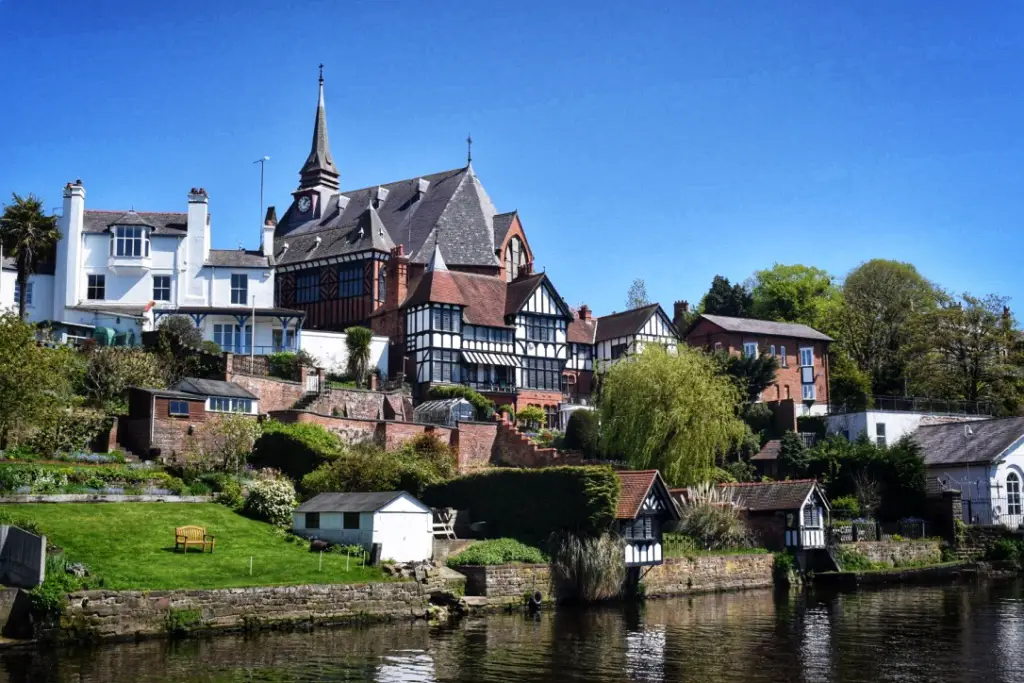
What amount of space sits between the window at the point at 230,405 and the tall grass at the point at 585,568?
1774 cm

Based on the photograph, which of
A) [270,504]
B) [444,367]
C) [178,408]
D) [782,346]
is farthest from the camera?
[782,346]

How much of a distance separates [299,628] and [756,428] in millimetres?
38630

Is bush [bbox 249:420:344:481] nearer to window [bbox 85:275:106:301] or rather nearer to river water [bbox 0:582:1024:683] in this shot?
river water [bbox 0:582:1024:683]

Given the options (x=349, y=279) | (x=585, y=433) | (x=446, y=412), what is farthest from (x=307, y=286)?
(x=585, y=433)

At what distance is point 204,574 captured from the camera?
112ft

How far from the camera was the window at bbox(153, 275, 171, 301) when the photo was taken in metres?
68.1

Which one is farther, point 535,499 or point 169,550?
point 535,499

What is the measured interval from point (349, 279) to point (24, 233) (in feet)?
77.6

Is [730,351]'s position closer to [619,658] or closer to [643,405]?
[643,405]

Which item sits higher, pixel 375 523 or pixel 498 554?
pixel 375 523

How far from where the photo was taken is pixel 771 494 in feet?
167

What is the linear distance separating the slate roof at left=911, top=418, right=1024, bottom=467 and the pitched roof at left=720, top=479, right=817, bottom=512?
14.9 metres

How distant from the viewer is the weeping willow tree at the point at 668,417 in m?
52.3

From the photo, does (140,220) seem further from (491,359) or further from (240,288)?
(491,359)
